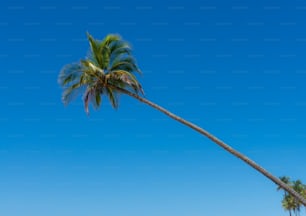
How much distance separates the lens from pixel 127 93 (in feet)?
56.3

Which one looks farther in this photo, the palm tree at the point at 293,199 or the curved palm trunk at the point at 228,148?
the palm tree at the point at 293,199

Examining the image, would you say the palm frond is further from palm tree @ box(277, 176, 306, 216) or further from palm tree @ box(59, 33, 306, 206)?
palm tree @ box(277, 176, 306, 216)

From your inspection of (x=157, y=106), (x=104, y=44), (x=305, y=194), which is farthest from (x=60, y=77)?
(x=305, y=194)

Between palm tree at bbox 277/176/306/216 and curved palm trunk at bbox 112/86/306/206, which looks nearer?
curved palm trunk at bbox 112/86/306/206

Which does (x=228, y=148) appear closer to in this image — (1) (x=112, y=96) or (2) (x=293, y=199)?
(1) (x=112, y=96)

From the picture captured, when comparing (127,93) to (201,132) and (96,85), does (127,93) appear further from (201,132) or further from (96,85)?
(201,132)

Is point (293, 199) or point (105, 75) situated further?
point (293, 199)

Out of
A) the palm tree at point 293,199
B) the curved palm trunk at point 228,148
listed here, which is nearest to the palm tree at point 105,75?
the curved palm trunk at point 228,148

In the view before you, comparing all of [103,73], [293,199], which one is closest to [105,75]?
[103,73]

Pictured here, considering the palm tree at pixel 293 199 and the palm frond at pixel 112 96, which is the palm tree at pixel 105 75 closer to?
the palm frond at pixel 112 96

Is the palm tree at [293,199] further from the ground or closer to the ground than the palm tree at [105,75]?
further from the ground

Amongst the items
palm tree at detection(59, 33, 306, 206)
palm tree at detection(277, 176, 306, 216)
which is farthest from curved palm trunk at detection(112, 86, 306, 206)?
palm tree at detection(277, 176, 306, 216)

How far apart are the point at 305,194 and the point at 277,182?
190 feet

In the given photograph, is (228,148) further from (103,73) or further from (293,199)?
(293,199)
